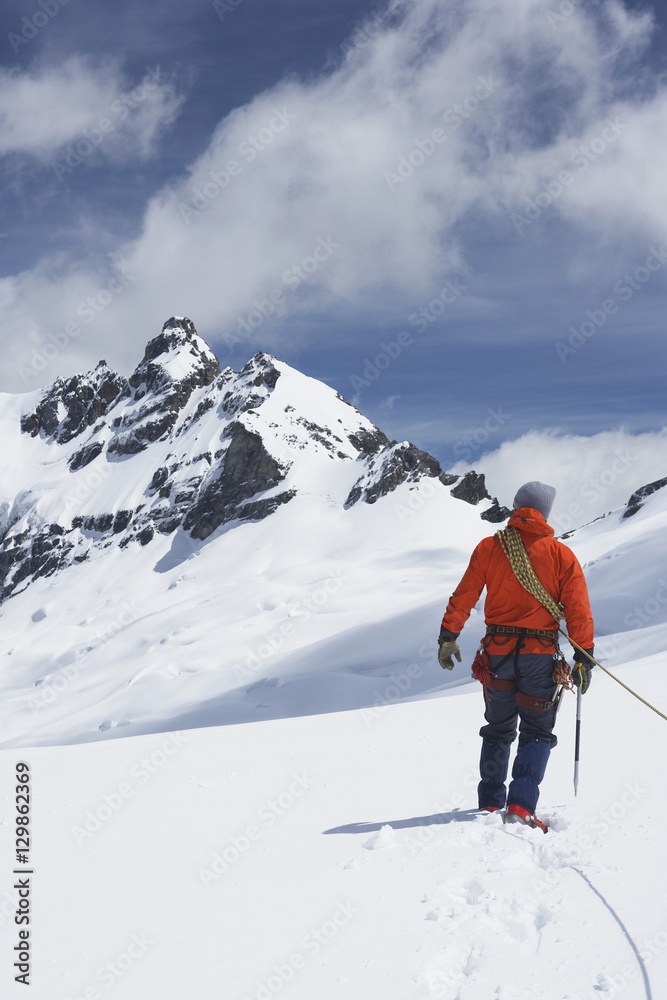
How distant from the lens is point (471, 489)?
78688mm

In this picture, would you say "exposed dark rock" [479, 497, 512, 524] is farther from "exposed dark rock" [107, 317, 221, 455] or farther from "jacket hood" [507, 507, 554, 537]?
"jacket hood" [507, 507, 554, 537]

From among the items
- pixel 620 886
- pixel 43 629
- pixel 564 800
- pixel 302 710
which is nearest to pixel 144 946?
pixel 620 886

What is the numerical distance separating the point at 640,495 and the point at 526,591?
56521mm

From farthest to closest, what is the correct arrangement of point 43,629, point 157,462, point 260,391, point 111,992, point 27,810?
point 157,462
point 260,391
point 43,629
point 27,810
point 111,992

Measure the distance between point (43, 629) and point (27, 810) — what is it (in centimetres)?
9088

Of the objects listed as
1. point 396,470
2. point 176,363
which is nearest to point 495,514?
point 396,470

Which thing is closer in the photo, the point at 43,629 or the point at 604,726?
the point at 604,726

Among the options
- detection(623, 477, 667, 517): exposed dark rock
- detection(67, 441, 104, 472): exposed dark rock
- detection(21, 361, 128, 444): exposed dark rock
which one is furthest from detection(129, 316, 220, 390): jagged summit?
detection(623, 477, 667, 517): exposed dark rock

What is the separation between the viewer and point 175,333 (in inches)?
5118

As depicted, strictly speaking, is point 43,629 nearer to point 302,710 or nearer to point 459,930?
point 302,710

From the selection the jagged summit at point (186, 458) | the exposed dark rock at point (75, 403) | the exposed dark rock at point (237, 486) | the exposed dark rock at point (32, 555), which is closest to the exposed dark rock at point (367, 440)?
the jagged summit at point (186, 458)

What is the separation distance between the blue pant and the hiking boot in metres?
0.21

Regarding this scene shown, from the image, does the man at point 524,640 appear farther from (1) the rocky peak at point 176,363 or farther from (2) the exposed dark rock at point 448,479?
(1) the rocky peak at point 176,363

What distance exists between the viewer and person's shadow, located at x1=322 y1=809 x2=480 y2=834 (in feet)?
14.5
